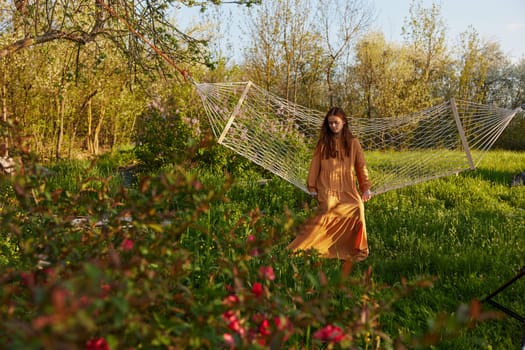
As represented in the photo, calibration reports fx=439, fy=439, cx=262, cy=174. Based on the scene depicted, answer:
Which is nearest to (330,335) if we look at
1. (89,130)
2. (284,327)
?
A: (284,327)

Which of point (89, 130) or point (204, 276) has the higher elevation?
point (89, 130)

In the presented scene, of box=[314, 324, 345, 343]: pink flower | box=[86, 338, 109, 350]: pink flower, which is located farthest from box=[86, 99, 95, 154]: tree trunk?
box=[314, 324, 345, 343]: pink flower

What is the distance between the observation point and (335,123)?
332 cm

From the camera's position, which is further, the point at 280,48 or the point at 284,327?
the point at 280,48

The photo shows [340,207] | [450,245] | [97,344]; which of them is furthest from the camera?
[340,207]

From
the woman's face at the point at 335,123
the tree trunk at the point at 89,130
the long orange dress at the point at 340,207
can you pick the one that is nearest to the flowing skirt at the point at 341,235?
the long orange dress at the point at 340,207

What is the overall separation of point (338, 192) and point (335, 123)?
0.52m

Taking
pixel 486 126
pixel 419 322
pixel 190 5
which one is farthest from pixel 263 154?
pixel 419 322

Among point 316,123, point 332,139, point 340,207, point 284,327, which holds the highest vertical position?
point 316,123

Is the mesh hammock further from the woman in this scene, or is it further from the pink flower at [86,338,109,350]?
the pink flower at [86,338,109,350]

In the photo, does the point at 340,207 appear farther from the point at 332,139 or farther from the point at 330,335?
the point at 330,335

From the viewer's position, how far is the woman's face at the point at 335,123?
3.31m

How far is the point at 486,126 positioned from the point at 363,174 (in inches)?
42.1

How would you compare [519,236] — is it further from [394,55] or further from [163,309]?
[394,55]
